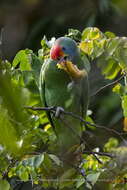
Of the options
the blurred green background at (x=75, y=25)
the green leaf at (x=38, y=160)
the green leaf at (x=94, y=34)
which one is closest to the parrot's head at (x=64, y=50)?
the green leaf at (x=94, y=34)

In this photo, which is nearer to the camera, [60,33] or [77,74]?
[77,74]

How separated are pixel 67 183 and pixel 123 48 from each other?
392 mm

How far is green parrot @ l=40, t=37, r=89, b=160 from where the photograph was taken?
1539 millimetres

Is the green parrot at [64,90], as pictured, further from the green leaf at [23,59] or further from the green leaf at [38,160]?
the green leaf at [38,160]

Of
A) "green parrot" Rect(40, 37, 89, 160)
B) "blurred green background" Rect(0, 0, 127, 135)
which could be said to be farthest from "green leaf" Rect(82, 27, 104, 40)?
"blurred green background" Rect(0, 0, 127, 135)

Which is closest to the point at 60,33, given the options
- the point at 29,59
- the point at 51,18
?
the point at 51,18

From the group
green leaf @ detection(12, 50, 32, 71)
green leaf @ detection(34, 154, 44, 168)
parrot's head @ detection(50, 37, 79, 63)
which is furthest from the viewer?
parrot's head @ detection(50, 37, 79, 63)

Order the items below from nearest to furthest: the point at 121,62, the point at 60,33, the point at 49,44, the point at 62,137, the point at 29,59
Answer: the point at 121,62
the point at 29,59
the point at 49,44
the point at 62,137
the point at 60,33

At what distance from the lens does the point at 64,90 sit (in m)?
1.79

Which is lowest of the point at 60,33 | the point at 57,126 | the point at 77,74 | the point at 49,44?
the point at 57,126

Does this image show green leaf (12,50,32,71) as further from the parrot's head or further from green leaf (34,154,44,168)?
green leaf (34,154,44,168)

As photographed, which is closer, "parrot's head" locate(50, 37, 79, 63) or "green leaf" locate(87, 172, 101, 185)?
"green leaf" locate(87, 172, 101, 185)

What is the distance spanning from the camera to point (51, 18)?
3930 mm

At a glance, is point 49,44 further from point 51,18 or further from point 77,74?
point 51,18
